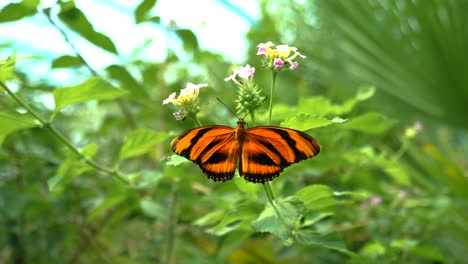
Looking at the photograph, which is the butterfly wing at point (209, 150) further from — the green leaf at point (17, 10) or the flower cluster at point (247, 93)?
the green leaf at point (17, 10)

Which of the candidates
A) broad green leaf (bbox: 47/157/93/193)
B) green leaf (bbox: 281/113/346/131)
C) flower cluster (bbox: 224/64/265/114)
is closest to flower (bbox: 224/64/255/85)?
flower cluster (bbox: 224/64/265/114)

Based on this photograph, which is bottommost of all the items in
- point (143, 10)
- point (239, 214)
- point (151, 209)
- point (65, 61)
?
point (151, 209)

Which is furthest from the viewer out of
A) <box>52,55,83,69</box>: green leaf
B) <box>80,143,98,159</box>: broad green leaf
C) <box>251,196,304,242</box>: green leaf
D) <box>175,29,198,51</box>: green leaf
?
<box>175,29,198,51</box>: green leaf

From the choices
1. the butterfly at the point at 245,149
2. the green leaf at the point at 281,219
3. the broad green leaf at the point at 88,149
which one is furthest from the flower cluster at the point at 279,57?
the broad green leaf at the point at 88,149

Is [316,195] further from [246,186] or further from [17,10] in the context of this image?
[17,10]

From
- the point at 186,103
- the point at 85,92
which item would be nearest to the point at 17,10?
the point at 85,92

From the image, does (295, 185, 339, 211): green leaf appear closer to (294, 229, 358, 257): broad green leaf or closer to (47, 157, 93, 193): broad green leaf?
(294, 229, 358, 257): broad green leaf

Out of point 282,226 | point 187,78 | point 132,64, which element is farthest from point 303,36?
point 282,226
